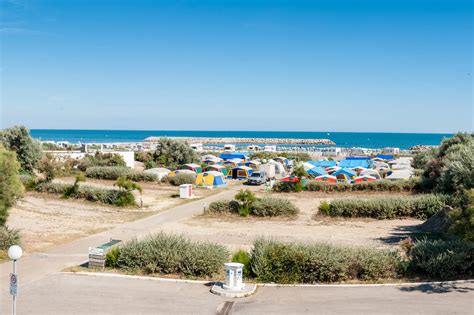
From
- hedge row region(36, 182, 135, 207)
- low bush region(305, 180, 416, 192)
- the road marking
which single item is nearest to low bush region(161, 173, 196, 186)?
hedge row region(36, 182, 135, 207)

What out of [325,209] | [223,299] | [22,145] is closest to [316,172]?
[325,209]

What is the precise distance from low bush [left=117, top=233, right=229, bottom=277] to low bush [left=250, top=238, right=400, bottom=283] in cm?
100

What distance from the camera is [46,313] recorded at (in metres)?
8.77

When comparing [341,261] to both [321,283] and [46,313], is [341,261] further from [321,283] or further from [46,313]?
[46,313]

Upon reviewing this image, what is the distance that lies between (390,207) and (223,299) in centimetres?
1357

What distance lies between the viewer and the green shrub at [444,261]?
10.7m

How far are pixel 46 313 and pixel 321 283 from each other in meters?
5.97

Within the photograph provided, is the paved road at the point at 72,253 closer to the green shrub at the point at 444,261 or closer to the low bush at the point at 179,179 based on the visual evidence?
the green shrub at the point at 444,261

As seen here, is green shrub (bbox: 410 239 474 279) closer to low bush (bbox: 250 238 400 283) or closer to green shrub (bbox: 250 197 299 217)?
low bush (bbox: 250 238 400 283)

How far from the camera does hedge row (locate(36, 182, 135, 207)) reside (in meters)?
24.1

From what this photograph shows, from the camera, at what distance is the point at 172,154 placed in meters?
46.2

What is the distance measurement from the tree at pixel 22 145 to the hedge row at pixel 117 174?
427cm

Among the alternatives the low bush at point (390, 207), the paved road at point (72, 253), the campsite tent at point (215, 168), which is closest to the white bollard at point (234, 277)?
the paved road at point (72, 253)

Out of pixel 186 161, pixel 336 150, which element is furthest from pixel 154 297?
pixel 336 150
